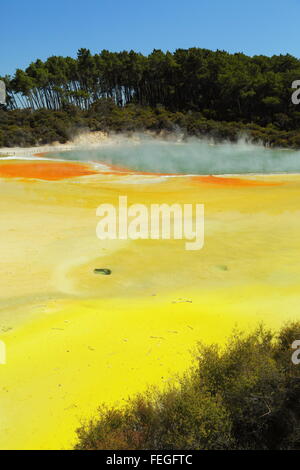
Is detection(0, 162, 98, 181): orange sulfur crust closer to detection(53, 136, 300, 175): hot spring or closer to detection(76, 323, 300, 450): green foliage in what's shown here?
detection(53, 136, 300, 175): hot spring

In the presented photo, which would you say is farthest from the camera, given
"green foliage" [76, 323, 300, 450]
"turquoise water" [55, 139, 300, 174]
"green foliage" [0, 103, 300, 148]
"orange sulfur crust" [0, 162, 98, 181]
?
"green foliage" [0, 103, 300, 148]

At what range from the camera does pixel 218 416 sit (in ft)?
12.3

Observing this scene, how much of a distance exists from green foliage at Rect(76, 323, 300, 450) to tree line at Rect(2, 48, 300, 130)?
1977 inches

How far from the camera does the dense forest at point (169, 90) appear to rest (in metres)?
50.8

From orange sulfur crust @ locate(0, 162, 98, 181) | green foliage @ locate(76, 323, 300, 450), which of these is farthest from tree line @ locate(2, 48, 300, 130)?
green foliage @ locate(76, 323, 300, 450)

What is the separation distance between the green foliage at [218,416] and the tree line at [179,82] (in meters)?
50.2

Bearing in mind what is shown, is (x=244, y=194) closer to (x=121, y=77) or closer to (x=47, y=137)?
(x=47, y=137)

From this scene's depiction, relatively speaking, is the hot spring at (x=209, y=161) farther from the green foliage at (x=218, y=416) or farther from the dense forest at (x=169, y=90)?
the green foliage at (x=218, y=416)

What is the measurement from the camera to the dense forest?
5078 centimetres

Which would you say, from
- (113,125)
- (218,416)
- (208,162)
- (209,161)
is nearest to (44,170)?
(208,162)

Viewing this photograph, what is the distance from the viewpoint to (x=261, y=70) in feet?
189

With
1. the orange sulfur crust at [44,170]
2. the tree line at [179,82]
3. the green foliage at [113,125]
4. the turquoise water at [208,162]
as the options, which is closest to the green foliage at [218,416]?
the orange sulfur crust at [44,170]

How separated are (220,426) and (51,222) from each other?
380 inches

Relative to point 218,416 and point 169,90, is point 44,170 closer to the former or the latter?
point 218,416
